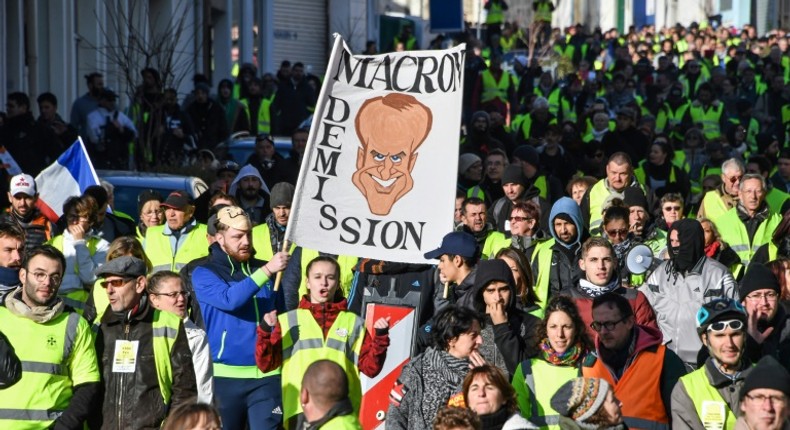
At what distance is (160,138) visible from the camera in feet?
74.8

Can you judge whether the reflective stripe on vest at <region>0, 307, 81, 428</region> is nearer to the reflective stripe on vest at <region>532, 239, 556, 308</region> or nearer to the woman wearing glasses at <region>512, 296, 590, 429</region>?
the woman wearing glasses at <region>512, 296, 590, 429</region>

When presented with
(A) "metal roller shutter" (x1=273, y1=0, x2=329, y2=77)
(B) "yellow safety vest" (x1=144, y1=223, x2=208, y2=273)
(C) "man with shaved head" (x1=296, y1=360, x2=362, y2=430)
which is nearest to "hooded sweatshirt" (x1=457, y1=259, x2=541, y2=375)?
(C) "man with shaved head" (x1=296, y1=360, x2=362, y2=430)

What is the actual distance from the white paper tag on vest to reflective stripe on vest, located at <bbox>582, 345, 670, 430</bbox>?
2.20m

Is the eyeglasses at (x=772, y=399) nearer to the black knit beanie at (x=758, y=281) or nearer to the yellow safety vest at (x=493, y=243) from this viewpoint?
the black knit beanie at (x=758, y=281)

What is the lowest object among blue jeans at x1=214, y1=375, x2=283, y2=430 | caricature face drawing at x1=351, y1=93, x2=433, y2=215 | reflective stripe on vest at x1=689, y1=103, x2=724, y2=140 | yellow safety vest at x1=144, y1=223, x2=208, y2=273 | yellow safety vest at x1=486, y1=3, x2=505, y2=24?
blue jeans at x1=214, y1=375, x2=283, y2=430

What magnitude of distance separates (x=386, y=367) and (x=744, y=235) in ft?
13.6

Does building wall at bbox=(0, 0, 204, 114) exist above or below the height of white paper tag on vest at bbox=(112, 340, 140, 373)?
above

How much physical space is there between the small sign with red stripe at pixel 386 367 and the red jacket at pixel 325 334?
727 millimetres

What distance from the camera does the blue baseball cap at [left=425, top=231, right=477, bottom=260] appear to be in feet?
34.9

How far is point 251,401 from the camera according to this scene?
398 inches

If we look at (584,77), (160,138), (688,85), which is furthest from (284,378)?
(584,77)

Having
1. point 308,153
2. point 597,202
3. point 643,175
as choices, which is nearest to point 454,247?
point 308,153

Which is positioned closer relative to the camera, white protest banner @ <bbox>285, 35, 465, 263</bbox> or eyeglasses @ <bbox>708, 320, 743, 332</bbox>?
eyeglasses @ <bbox>708, 320, 743, 332</bbox>

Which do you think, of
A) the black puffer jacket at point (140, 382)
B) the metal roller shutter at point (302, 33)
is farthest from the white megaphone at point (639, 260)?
the metal roller shutter at point (302, 33)
